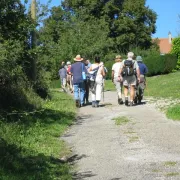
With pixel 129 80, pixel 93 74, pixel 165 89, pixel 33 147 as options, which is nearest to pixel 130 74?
pixel 129 80

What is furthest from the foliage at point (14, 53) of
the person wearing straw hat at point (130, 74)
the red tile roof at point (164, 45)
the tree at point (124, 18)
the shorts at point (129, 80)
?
the red tile roof at point (164, 45)

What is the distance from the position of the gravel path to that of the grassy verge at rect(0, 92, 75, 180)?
262mm

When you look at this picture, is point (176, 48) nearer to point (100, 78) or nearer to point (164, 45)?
point (100, 78)

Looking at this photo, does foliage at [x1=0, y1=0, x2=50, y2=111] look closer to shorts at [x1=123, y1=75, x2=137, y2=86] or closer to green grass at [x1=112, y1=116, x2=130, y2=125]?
green grass at [x1=112, y1=116, x2=130, y2=125]

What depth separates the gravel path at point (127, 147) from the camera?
237 inches

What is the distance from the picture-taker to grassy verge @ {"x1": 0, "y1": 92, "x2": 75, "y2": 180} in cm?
602

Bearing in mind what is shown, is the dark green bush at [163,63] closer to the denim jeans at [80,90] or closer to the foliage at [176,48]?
the foliage at [176,48]

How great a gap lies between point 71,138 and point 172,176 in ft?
11.0

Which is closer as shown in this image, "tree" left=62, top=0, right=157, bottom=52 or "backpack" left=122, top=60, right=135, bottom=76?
"backpack" left=122, top=60, right=135, bottom=76

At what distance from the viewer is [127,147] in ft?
24.9

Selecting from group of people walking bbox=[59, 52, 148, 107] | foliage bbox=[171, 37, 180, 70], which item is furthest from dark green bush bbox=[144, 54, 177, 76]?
group of people walking bbox=[59, 52, 148, 107]

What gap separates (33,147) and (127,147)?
1.61 meters

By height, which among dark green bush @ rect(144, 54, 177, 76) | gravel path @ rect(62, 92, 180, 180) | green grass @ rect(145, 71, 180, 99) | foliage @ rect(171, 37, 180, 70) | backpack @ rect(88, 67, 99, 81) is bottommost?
gravel path @ rect(62, 92, 180, 180)

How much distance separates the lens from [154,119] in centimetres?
1072
